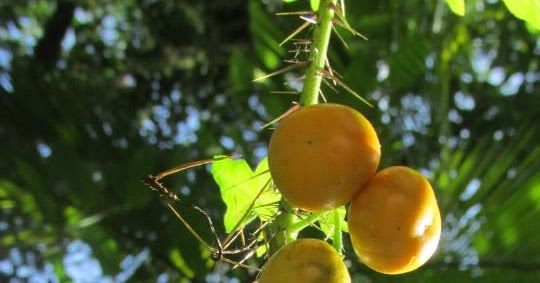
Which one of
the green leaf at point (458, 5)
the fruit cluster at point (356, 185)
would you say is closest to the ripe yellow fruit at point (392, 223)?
the fruit cluster at point (356, 185)

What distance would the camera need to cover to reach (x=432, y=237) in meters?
0.88

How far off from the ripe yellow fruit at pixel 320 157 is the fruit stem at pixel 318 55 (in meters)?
0.04

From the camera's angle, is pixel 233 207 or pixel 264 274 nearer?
pixel 264 274

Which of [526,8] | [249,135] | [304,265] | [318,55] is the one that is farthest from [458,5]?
[249,135]

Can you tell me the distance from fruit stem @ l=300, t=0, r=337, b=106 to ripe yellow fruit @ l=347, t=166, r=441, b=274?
122 millimetres

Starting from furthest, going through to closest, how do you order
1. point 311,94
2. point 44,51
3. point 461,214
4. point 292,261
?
point 44,51, point 461,214, point 311,94, point 292,261

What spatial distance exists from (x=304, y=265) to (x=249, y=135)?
97.5 inches

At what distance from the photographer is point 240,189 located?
1068 millimetres

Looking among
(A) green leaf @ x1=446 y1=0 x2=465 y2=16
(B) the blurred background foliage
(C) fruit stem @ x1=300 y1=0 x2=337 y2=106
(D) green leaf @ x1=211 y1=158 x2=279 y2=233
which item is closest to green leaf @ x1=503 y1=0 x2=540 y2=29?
(A) green leaf @ x1=446 y1=0 x2=465 y2=16

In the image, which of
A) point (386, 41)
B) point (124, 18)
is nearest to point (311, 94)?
point (386, 41)

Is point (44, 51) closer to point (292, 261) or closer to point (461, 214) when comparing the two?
point (461, 214)

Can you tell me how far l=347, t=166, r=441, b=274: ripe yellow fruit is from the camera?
2.79 ft

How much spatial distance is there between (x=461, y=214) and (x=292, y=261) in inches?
69.6

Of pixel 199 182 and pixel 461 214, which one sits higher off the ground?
pixel 199 182
